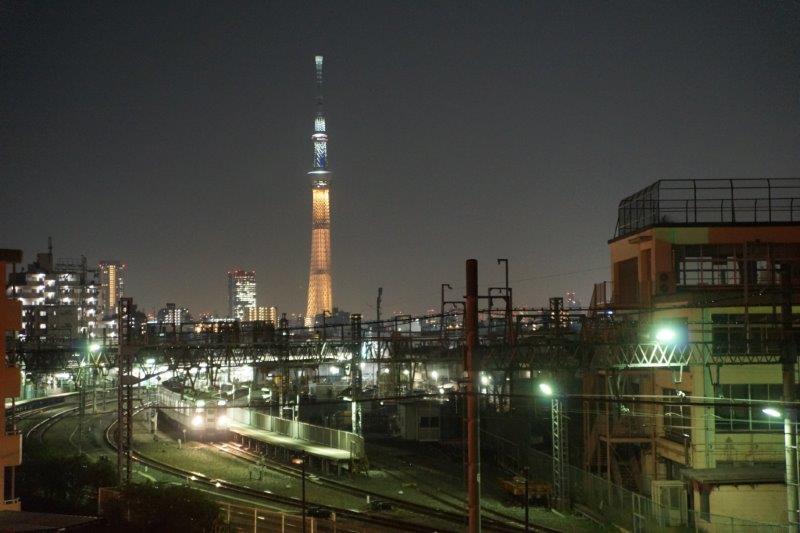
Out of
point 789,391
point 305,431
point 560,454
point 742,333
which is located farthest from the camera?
point 305,431

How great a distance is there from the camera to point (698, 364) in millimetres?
21453

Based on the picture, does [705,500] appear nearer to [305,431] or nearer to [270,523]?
[270,523]

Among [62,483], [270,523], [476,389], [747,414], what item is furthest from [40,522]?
[747,414]

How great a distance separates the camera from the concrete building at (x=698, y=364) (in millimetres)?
20844

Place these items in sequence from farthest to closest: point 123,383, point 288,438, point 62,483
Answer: point 288,438 < point 62,483 < point 123,383

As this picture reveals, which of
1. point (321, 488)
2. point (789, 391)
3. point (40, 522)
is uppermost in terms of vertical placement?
point (789, 391)

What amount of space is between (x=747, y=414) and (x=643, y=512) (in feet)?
17.4

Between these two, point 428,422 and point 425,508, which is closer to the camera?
point 425,508

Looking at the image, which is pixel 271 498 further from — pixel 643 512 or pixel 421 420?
pixel 421 420

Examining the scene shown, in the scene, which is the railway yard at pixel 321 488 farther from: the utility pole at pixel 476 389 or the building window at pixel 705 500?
the utility pole at pixel 476 389

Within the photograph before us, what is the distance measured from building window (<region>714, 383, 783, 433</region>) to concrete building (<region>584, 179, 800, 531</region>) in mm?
27

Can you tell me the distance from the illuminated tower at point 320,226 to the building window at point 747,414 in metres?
113

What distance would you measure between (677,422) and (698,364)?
13.7ft

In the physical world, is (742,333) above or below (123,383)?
above
